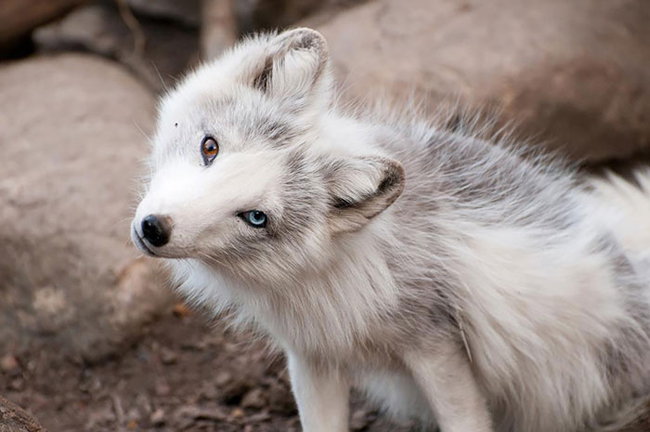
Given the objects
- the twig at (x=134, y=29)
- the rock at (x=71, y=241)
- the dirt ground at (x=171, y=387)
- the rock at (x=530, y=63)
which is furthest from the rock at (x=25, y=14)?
the dirt ground at (x=171, y=387)

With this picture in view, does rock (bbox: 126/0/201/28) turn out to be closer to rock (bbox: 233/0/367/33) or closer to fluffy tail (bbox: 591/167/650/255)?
rock (bbox: 233/0/367/33)

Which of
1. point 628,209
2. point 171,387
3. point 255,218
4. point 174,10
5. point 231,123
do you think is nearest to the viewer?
point 255,218

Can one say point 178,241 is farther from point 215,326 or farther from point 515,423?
point 215,326

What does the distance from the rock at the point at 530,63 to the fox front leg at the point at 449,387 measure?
6.15ft

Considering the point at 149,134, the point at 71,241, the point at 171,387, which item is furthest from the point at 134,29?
the point at 171,387

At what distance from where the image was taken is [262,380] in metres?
3.92

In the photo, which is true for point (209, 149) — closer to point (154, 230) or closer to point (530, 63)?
point (154, 230)

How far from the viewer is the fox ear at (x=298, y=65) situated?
2.59 m

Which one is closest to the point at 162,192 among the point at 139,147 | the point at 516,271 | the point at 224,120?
the point at 224,120

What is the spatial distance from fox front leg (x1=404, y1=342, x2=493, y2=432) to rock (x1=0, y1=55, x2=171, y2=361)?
1.58 meters

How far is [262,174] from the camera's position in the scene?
2463mm

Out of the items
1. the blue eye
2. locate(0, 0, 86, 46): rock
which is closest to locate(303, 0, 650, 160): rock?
locate(0, 0, 86, 46): rock

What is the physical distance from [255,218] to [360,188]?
0.98ft

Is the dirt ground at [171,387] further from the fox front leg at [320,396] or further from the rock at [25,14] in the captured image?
the rock at [25,14]
